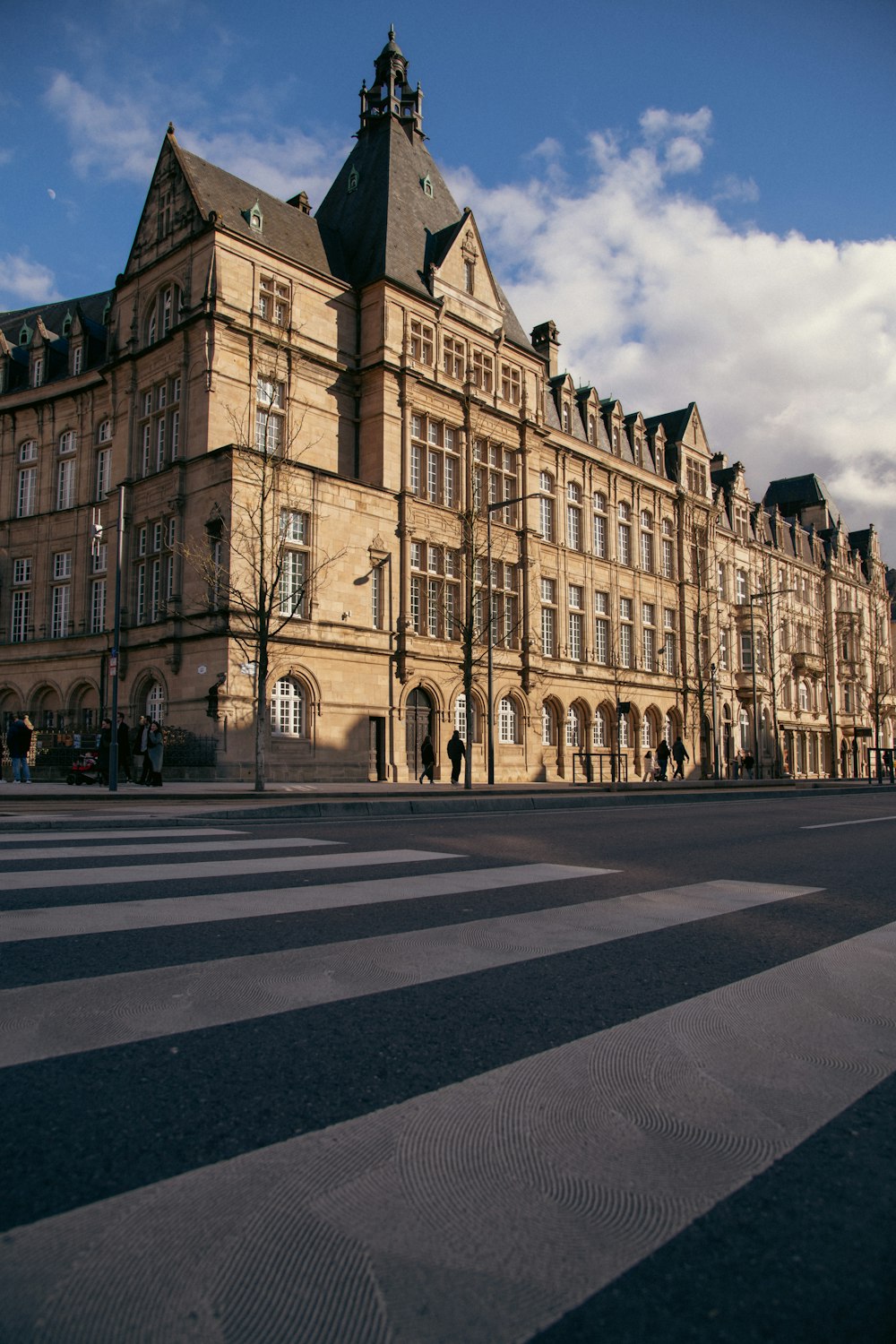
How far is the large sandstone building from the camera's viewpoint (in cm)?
2938

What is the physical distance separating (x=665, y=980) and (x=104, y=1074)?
225 cm

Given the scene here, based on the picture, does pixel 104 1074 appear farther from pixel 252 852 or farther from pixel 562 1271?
pixel 252 852

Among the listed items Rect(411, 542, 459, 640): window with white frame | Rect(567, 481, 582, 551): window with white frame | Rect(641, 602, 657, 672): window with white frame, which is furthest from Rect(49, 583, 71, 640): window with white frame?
Rect(641, 602, 657, 672): window with white frame

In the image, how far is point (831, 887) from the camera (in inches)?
264

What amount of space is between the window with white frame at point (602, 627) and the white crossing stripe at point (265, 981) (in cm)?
3961

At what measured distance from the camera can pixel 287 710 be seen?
29453 millimetres

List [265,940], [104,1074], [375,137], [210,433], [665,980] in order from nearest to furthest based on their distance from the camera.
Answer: [104,1074] → [665,980] → [265,940] → [210,433] → [375,137]

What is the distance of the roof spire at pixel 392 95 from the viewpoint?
4053cm

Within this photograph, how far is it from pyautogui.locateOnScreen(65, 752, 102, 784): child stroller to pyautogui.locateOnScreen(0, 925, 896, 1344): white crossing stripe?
24.7m

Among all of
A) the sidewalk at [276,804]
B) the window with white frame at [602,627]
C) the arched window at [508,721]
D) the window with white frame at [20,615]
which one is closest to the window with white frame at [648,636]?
the window with white frame at [602,627]

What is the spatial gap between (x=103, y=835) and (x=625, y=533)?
136ft

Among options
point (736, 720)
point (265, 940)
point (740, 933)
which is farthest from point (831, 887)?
point (736, 720)

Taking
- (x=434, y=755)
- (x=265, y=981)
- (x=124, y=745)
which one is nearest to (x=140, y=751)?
(x=124, y=745)

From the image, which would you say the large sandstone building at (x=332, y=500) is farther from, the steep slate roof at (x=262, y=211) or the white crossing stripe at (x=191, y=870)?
the white crossing stripe at (x=191, y=870)
